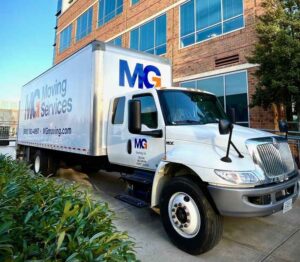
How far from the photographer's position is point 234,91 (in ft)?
39.7

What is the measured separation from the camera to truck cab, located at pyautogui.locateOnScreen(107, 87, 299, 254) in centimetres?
330

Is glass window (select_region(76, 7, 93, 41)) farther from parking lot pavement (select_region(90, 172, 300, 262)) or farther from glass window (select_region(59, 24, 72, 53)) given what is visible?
parking lot pavement (select_region(90, 172, 300, 262))

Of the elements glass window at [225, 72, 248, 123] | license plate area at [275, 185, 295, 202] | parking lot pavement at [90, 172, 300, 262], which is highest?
glass window at [225, 72, 248, 123]

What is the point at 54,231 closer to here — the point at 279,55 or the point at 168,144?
the point at 168,144

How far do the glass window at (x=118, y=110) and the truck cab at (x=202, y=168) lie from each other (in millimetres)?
756

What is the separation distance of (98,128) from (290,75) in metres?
6.18

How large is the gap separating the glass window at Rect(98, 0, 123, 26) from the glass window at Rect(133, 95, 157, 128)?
1682cm

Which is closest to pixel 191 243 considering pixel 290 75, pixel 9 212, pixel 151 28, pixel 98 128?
pixel 9 212

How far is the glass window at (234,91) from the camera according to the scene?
38.5 feet

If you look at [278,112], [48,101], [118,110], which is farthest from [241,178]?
[278,112]

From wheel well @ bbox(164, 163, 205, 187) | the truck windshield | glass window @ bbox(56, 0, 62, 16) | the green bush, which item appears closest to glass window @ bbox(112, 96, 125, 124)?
the truck windshield

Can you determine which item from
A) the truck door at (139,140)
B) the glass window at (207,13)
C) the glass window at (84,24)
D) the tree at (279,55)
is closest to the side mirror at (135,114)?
the truck door at (139,140)

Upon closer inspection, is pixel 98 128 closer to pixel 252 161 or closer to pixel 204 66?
pixel 252 161

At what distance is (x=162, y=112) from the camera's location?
4.45m
